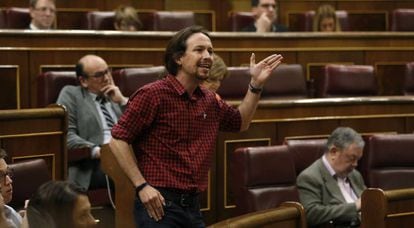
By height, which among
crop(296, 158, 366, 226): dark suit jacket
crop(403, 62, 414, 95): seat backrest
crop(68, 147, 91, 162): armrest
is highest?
crop(403, 62, 414, 95): seat backrest

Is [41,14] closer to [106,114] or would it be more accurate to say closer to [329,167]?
[106,114]

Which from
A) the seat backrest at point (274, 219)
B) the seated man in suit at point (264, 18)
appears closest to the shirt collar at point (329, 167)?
the seat backrest at point (274, 219)

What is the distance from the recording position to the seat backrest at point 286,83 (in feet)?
8.04

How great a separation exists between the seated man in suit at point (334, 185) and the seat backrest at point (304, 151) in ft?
0.28

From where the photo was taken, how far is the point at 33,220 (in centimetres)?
100

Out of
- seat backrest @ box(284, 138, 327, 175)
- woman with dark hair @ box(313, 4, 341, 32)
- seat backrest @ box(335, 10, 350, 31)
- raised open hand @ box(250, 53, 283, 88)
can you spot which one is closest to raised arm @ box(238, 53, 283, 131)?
raised open hand @ box(250, 53, 283, 88)

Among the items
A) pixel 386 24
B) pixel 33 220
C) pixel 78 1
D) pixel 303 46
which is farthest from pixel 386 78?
pixel 33 220

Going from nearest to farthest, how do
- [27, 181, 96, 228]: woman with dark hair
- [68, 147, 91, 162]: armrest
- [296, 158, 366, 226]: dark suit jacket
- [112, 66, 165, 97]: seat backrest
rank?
[27, 181, 96, 228]: woman with dark hair, [296, 158, 366, 226]: dark suit jacket, [68, 147, 91, 162]: armrest, [112, 66, 165, 97]: seat backrest

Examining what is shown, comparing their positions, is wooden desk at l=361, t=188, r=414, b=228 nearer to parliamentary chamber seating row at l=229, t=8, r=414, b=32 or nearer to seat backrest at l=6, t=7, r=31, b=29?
seat backrest at l=6, t=7, r=31, b=29

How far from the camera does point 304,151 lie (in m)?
1.96

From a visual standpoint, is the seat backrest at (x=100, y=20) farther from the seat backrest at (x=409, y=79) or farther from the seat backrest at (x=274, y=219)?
the seat backrest at (x=274, y=219)

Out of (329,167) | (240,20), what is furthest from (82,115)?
(240,20)

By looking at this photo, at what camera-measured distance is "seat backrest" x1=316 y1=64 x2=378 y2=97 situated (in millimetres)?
2551

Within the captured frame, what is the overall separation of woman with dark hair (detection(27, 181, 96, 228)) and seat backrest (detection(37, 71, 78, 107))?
3.69 ft
